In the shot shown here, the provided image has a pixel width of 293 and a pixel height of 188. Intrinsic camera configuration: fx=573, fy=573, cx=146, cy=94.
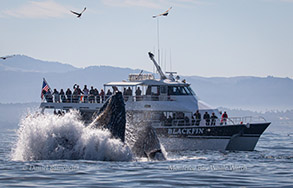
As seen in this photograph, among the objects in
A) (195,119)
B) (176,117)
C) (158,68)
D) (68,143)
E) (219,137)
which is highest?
(158,68)

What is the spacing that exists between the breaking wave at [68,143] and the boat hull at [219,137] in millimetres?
15641

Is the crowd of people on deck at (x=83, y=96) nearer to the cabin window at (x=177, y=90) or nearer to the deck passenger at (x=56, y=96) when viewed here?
the deck passenger at (x=56, y=96)

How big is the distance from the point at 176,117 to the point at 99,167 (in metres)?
19.7

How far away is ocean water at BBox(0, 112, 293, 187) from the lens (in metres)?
18.0

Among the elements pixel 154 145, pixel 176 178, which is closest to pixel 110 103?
pixel 154 145

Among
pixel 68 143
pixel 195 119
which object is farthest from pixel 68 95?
pixel 68 143

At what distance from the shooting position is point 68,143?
23203 mm

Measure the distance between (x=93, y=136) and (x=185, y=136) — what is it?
56.2ft

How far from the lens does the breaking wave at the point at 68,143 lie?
893 inches

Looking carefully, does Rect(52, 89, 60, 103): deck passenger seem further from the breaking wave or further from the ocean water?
the breaking wave

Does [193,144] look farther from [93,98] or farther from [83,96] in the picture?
[83,96]

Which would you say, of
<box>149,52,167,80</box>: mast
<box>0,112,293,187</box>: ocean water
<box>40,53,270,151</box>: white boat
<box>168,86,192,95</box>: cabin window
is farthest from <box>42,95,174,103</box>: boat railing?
<box>0,112,293,187</box>: ocean water

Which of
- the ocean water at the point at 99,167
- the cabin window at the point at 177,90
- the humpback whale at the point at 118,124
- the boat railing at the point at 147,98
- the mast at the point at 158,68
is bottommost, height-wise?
the ocean water at the point at 99,167

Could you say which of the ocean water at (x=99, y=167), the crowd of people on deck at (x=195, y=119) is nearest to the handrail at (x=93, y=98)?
the crowd of people on deck at (x=195, y=119)
